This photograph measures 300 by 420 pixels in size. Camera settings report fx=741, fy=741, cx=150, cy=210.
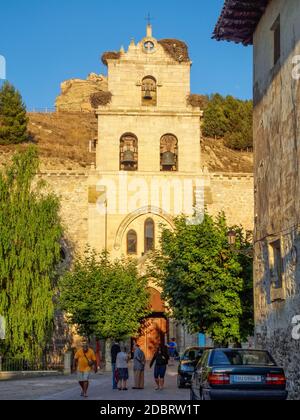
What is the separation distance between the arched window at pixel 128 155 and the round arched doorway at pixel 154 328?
21.9 ft

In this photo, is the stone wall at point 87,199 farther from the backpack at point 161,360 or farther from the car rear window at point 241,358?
the car rear window at point 241,358

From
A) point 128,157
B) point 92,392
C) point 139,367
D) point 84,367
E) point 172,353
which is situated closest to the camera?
point 84,367

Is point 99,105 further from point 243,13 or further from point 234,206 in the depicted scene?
point 243,13

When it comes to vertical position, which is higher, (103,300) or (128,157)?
(128,157)

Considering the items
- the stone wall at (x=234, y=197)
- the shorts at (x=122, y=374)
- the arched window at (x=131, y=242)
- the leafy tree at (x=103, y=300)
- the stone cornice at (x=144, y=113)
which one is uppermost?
the stone cornice at (x=144, y=113)

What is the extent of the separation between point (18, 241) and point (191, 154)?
11868 mm

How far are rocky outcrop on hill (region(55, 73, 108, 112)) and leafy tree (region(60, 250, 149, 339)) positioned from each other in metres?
70.1

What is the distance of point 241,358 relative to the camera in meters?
13.6

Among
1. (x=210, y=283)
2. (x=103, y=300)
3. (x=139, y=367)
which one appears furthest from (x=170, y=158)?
(x=139, y=367)

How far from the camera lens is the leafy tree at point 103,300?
34250 mm

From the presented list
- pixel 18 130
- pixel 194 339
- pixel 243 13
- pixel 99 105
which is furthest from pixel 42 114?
pixel 243 13

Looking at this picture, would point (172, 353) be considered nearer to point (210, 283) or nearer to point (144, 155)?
point (144, 155)

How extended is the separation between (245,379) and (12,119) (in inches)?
2242

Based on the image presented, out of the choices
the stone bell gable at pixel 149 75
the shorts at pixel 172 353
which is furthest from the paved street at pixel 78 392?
the stone bell gable at pixel 149 75
